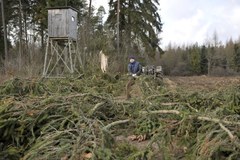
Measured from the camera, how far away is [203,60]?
50.9 meters

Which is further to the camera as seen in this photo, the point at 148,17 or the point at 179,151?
the point at 148,17

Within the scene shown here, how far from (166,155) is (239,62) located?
4776 cm

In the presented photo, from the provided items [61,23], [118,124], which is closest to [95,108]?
[118,124]

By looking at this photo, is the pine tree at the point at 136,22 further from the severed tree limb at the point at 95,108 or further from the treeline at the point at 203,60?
the severed tree limb at the point at 95,108

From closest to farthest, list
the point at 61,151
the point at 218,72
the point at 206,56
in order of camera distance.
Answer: the point at 61,151
the point at 218,72
the point at 206,56

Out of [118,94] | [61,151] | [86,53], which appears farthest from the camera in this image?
[86,53]

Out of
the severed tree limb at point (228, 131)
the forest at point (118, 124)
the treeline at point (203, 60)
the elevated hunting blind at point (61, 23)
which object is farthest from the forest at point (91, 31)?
the severed tree limb at point (228, 131)

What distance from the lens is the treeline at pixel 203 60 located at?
157 ft

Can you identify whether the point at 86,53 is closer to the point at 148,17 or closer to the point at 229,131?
the point at 148,17

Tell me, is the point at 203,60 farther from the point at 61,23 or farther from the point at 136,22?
the point at 61,23

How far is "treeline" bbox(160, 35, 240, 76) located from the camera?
1889 inches

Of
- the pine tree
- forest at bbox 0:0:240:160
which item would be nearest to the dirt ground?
forest at bbox 0:0:240:160

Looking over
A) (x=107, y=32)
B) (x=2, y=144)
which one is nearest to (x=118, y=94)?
(x=2, y=144)

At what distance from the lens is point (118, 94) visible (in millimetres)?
10617
